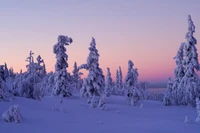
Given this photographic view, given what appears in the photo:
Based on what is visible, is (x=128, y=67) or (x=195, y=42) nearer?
(x=195, y=42)

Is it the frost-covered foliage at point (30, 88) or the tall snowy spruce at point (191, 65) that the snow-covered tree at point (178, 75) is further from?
the frost-covered foliage at point (30, 88)

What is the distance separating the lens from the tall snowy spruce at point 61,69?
40.3m

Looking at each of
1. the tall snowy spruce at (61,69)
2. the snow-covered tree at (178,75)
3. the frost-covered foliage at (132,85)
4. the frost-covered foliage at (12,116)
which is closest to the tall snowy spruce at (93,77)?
the tall snowy spruce at (61,69)

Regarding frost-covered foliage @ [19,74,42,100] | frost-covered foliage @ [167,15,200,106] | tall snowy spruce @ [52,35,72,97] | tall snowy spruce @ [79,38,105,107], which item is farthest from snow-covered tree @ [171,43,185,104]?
frost-covered foliage @ [19,74,42,100]

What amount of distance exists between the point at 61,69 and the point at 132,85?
12307 millimetres

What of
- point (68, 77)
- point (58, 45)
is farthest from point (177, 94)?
point (58, 45)

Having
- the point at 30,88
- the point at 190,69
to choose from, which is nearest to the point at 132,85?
the point at 190,69

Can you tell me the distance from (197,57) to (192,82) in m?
3.95

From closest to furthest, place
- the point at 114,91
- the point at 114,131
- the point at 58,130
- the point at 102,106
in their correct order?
the point at 58,130
the point at 114,131
the point at 102,106
the point at 114,91

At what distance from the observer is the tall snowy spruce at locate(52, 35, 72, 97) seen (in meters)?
40.3

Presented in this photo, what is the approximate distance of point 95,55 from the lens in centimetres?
3831

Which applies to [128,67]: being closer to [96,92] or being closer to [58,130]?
[96,92]

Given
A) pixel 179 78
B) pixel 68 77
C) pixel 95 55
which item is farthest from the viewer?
pixel 179 78

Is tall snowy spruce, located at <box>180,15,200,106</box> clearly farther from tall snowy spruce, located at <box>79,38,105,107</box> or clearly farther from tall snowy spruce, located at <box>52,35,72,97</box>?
tall snowy spruce, located at <box>52,35,72,97</box>
